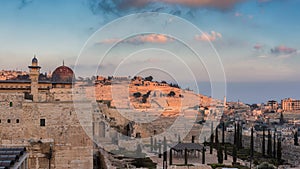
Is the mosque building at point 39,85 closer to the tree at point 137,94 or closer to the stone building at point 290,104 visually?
the tree at point 137,94

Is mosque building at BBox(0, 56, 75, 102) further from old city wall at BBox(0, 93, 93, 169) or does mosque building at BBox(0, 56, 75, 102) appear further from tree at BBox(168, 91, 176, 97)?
tree at BBox(168, 91, 176, 97)

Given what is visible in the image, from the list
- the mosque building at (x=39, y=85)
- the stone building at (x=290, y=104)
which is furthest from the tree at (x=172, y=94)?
the stone building at (x=290, y=104)

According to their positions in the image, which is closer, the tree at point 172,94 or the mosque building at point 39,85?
the mosque building at point 39,85

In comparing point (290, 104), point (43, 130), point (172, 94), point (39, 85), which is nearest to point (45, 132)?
point (43, 130)

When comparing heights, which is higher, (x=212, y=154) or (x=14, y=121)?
(x=14, y=121)

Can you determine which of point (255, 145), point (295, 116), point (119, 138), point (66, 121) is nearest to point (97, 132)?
point (119, 138)

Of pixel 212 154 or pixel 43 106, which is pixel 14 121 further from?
pixel 212 154

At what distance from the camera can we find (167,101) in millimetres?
53000

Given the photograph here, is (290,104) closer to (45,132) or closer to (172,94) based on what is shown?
(172,94)

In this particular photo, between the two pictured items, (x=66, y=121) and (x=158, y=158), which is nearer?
(x=66, y=121)

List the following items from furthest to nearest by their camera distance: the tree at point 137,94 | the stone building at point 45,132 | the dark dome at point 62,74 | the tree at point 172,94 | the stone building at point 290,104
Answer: the stone building at point 290,104
the tree at point 172,94
the tree at point 137,94
the dark dome at point 62,74
the stone building at point 45,132

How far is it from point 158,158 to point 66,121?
10.00m

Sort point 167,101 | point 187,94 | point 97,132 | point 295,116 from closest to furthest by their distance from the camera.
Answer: point 97,132 → point 167,101 → point 187,94 → point 295,116

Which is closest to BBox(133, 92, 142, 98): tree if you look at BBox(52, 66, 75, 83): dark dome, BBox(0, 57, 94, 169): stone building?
BBox(52, 66, 75, 83): dark dome
